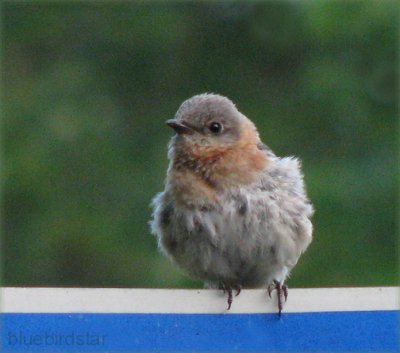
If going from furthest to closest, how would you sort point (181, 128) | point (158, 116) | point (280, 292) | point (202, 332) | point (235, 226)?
point (158, 116) < point (181, 128) < point (235, 226) < point (280, 292) < point (202, 332)

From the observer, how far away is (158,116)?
32.3 ft

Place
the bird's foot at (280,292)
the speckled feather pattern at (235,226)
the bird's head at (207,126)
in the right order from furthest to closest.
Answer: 1. the bird's head at (207,126)
2. the speckled feather pattern at (235,226)
3. the bird's foot at (280,292)

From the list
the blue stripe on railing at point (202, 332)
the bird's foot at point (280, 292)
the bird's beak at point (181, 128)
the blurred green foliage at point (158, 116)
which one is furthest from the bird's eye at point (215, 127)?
the blurred green foliage at point (158, 116)

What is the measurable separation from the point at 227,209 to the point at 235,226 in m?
0.08

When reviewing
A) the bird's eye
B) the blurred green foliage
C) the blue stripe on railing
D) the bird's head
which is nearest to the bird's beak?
the bird's head

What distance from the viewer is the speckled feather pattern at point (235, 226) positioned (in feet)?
17.3

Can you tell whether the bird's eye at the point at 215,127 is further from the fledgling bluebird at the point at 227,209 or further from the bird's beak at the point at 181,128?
the bird's beak at the point at 181,128

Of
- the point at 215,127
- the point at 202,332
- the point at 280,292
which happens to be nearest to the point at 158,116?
the point at 215,127

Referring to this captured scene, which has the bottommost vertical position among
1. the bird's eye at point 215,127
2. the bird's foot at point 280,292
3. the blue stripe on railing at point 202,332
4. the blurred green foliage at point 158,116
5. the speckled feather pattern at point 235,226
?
the blue stripe on railing at point 202,332

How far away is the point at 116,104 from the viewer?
987 cm

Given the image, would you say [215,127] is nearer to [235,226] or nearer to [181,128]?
[181,128]

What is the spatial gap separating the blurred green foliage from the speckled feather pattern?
2879mm

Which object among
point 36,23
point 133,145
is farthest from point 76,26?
point 133,145

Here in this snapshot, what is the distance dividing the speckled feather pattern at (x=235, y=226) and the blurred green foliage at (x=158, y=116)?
9.44 ft
